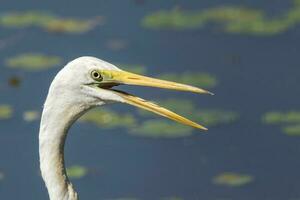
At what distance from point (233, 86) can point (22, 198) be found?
6.34 feet

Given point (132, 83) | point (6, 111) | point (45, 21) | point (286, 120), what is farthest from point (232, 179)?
point (132, 83)

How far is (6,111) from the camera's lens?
10.2m

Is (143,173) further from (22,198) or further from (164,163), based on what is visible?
(22,198)

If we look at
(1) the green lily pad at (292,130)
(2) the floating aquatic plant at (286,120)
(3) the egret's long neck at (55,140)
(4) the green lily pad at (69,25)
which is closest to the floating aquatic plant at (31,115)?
(4) the green lily pad at (69,25)

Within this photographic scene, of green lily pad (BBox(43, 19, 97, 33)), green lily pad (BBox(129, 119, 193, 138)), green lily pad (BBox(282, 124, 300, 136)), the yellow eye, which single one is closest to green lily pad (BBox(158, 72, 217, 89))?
green lily pad (BBox(129, 119, 193, 138))

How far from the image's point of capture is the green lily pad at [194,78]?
10281mm

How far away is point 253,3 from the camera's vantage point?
38.1 ft

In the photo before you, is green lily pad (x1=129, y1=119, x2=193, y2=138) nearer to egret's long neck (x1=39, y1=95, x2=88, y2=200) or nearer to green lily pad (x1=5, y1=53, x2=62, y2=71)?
green lily pad (x1=5, y1=53, x2=62, y2=71)

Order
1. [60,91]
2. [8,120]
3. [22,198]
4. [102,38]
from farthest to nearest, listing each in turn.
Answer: [102,38]
[8,120]
[22,198]
[60,91]

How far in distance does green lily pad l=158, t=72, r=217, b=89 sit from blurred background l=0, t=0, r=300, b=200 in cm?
1

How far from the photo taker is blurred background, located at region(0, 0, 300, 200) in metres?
9.54

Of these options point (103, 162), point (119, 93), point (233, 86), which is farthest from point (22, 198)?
point (119, 93)

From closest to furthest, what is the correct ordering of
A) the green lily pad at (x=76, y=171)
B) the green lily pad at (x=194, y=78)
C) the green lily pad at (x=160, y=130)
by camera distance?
the green lily pad at (x=76, y=171) → the green lily pad at (x=160, y=130) → the green lily pad at (x=194, y=78)

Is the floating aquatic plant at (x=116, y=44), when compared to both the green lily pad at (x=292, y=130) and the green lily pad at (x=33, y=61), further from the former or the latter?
the green lily pad at (x=292, y=130)
